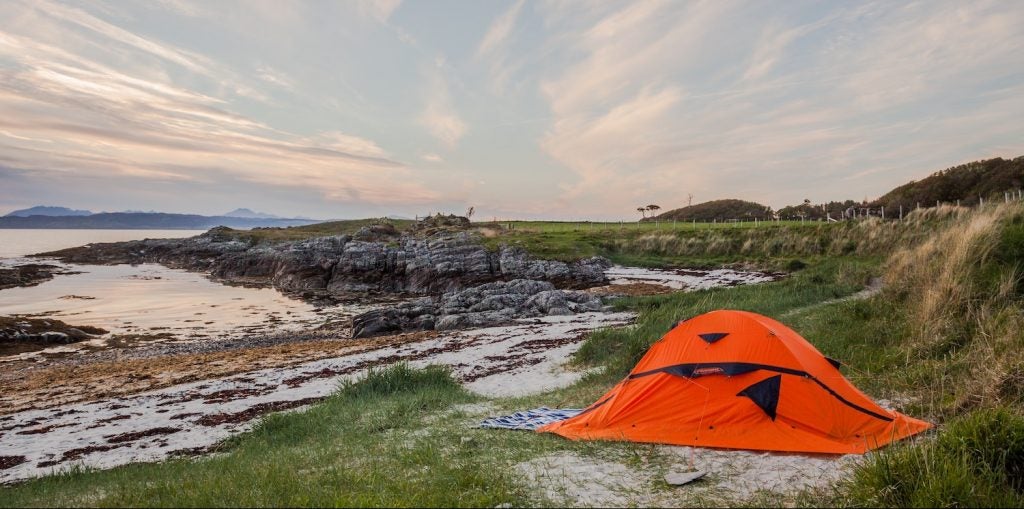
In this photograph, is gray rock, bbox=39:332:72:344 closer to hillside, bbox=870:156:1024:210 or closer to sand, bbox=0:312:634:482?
sand, bbox=0:312:634:482

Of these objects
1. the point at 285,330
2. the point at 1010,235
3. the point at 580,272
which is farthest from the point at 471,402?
the point at 580,272

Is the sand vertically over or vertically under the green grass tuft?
under

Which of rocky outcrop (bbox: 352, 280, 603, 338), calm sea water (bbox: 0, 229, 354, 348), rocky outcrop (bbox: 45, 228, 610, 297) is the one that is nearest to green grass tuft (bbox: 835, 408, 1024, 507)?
rocky outcrop (bbox: 352, 280, 603, 338)

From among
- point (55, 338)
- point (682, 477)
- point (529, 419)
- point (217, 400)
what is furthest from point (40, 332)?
point (682, 477)

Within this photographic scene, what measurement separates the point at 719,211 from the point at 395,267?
246ft

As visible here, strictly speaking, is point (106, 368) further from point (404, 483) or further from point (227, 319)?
point (404, 483)

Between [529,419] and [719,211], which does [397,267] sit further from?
[719,211]

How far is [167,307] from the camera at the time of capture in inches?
1495

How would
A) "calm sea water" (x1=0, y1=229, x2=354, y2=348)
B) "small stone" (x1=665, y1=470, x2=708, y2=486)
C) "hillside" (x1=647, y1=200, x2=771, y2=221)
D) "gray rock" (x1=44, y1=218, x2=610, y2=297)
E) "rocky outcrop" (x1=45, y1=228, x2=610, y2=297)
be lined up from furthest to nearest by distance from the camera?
1. "hillside" (x1=647, y1=200, x2=771, y2=221)
2. "rocky outcrop" (x1=45, y1=228, x2=610, y2=297)
3. "gray rock" (x1=44, y1=218, x2=610, y2=297)
4. "calm sea water" (x1=0, y1=229, x2=354, y2=348)
5. "small stone" (x1=665, y1=470, x2=708, y2=486)

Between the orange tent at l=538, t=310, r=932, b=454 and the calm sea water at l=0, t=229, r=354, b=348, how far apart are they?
2558 cm

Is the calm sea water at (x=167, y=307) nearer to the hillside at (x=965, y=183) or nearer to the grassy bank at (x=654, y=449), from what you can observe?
the grassy bank at (x=654, y=449)

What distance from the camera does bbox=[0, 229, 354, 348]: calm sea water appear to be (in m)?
→ 30.9

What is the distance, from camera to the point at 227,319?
109 feet

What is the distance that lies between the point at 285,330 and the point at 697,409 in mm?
26058
